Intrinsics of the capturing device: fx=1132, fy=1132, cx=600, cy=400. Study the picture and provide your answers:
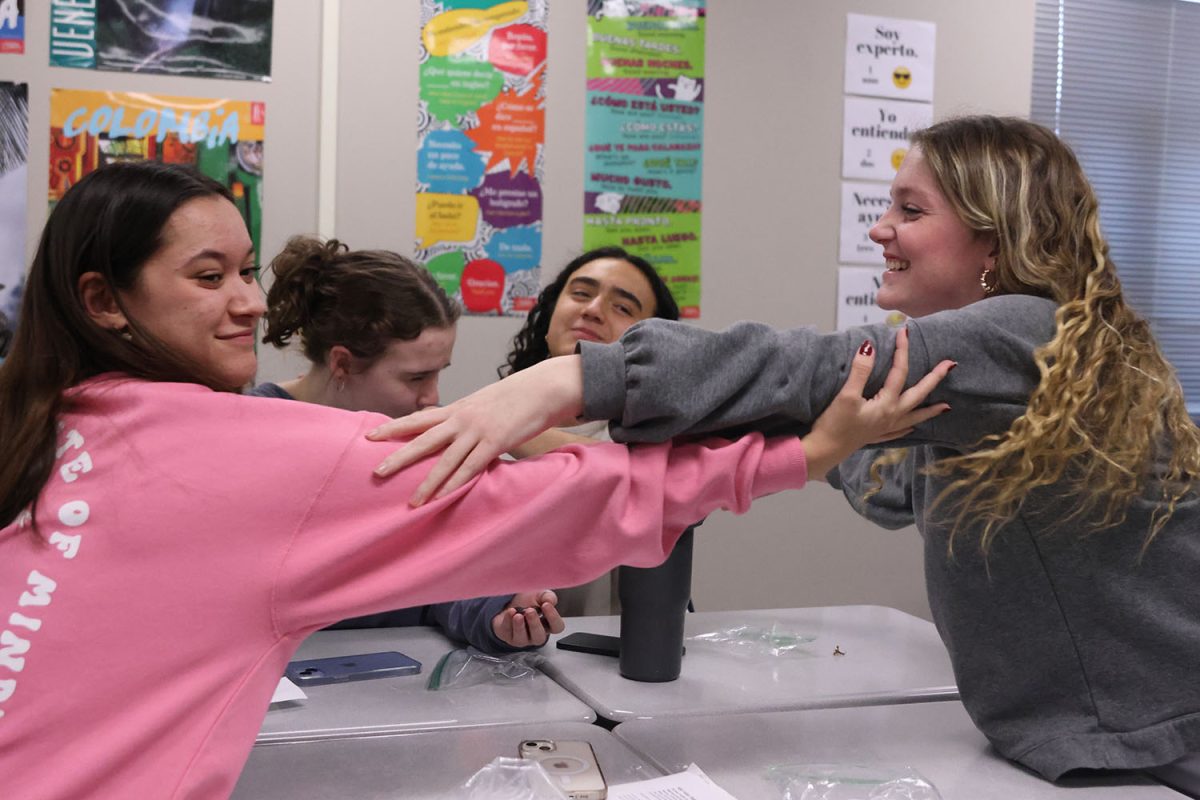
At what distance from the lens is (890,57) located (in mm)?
3084

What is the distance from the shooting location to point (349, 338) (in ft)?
6.93

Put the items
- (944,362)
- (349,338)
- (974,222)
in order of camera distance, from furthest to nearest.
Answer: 1. (349,338)
2. (974,222)
3. (944,362)

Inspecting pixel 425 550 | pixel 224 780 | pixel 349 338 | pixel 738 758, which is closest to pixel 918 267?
pixel 738 758

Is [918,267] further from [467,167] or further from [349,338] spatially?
[467,167]

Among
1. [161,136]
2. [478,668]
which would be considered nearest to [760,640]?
[478,668]

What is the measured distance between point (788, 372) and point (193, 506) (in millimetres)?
584

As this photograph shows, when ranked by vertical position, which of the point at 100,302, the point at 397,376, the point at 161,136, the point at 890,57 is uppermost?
the point at 890,57

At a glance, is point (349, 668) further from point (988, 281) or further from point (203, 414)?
point (988, 281)

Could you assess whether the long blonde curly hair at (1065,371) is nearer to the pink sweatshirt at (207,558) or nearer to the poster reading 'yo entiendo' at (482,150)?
the pink sweatshirt at (207,558)

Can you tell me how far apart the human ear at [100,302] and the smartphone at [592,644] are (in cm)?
83

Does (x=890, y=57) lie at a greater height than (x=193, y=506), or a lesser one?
greater

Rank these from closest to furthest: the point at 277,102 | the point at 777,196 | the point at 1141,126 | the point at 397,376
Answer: the point at 397,376
the point at 277,102
the point at 777,196
the point at 1141,126

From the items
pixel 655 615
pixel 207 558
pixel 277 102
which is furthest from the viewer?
pixel 277 102

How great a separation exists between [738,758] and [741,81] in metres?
2.12
